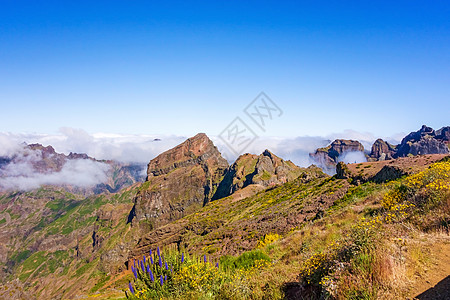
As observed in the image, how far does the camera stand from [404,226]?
831 cm

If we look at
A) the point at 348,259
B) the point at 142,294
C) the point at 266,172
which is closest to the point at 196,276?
the point at 142,294

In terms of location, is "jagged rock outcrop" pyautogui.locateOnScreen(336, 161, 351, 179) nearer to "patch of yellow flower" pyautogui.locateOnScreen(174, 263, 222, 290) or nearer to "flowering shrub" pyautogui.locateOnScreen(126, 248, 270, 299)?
"flowering shrub" pyautogui.locateOnScreen(126, 248, 270, 299)

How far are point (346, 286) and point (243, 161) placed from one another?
572 feet

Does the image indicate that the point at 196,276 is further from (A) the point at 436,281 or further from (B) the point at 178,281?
(A) the point at 436,281

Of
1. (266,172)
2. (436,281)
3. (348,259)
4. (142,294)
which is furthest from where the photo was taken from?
(266,172)

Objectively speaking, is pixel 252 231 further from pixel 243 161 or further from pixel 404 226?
pixel 243 161

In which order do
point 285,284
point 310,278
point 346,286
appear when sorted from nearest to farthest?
1. point 346,286
2. point 310,278
3. point 285,284

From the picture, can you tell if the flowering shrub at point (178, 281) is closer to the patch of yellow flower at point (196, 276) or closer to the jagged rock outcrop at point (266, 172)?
the patch of yellow flower at point (196, 276)

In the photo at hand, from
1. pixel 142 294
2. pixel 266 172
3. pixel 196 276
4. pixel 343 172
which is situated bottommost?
pixel 266 172

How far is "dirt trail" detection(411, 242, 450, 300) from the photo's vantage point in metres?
4.85

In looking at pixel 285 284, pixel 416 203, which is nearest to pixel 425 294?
pixel 285 284

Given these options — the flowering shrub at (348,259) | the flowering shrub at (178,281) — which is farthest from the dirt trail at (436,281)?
the flowering shrub at (178,281)

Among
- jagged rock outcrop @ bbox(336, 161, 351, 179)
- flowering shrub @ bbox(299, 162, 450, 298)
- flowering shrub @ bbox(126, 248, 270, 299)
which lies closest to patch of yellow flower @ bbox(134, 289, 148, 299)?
flowering shrub @ bbox(126, 248, 270, 299)

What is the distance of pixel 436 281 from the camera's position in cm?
530
